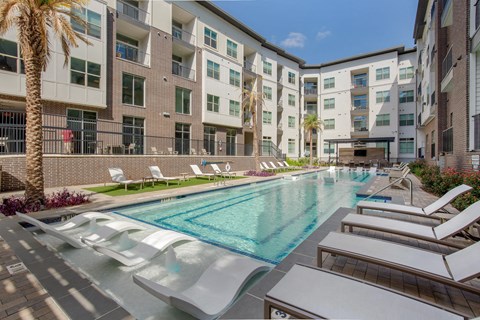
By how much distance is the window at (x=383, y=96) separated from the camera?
31.9 metres

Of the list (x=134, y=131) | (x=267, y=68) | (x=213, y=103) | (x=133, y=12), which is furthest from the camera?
(x=267, y=68)

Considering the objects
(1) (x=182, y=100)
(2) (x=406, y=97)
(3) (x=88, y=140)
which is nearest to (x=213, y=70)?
(1) (x=182, y=100)

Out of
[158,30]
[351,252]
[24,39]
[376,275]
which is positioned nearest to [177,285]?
[351,252]

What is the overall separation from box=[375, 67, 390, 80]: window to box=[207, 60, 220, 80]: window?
2408 centimetres

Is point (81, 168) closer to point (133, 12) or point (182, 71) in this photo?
point (182, 71)

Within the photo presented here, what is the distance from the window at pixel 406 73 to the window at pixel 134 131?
33406 mm

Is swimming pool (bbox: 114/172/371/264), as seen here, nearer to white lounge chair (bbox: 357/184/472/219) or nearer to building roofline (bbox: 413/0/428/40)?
white lounge chair (bbox: 357/184/472/219)

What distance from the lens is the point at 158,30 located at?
707 inches

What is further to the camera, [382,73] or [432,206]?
[382,73]

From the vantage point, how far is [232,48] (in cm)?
2412

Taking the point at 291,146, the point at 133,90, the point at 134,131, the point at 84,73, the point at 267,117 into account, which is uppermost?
the point at 267,117

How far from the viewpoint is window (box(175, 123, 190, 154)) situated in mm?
18302

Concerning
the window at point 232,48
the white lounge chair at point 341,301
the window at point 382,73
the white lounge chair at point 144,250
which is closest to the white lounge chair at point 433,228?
the white lounge chair at point 341,301

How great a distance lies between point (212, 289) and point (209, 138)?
19779 millimetres
